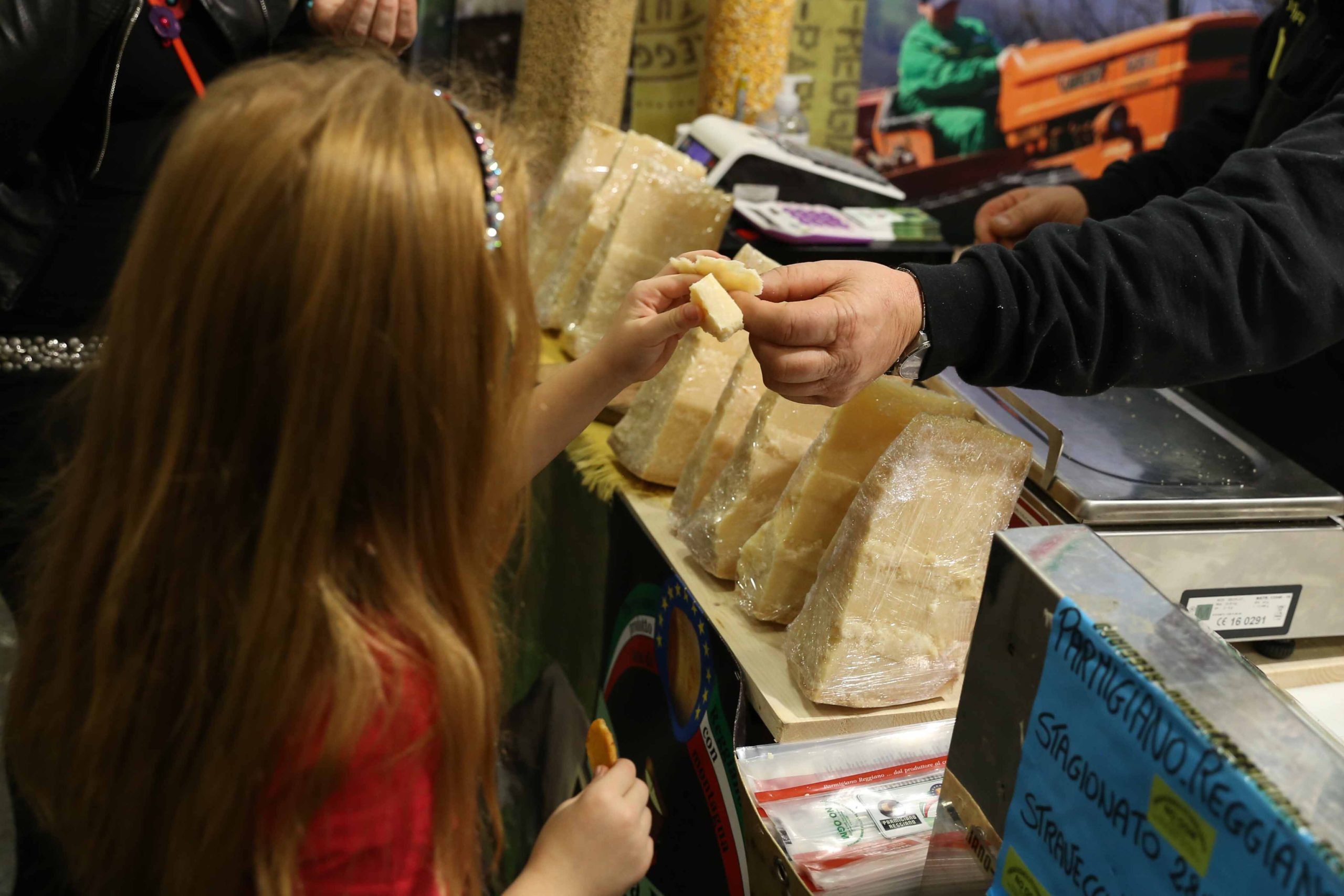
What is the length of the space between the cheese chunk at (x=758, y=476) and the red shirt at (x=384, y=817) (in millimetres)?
576

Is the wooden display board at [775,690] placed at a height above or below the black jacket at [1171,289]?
below

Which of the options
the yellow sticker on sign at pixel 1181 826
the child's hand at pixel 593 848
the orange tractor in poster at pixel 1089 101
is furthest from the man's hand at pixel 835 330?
the orange tractor in poster at pixel 1089 101

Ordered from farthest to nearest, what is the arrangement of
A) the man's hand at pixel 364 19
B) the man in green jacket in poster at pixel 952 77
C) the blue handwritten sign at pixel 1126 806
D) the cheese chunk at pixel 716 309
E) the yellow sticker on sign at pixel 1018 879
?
1. the man in green jacket in poster at pixel 952 77
2. the man's hand at pixel 364 19
3. the cheese chunk at pixel 716 309
4. the yellow sticker on sign at pixel 1018 879
5. the blue handwritten sign at pixel 1126 806

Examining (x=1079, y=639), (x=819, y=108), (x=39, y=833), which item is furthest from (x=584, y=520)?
(x=819, y=108)

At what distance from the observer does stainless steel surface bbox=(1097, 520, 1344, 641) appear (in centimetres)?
115

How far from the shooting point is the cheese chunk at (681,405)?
1.50 m

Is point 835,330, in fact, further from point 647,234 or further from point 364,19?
point 364,19

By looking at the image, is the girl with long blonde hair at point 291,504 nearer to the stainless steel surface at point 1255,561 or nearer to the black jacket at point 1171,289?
the black jacket at point 1171,289

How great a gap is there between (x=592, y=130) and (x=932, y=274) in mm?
1257

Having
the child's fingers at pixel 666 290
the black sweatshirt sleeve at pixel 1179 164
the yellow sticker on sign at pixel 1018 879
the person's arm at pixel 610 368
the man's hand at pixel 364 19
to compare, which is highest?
the man's hand at pixel 364 19

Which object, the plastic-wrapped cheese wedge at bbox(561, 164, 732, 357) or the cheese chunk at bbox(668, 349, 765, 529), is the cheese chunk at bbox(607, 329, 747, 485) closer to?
the cheese chunk at bbox(668, 349, 765, 529)

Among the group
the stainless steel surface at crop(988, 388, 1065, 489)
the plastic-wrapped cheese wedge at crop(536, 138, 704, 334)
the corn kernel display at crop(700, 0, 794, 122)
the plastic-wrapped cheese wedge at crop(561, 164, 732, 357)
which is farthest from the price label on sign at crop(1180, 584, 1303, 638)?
the corn kernel display at crop(700, 0, 794, 122)

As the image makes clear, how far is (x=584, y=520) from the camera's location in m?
1.73

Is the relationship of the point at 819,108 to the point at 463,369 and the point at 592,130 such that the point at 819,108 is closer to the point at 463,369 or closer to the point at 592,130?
the point at 592,130
